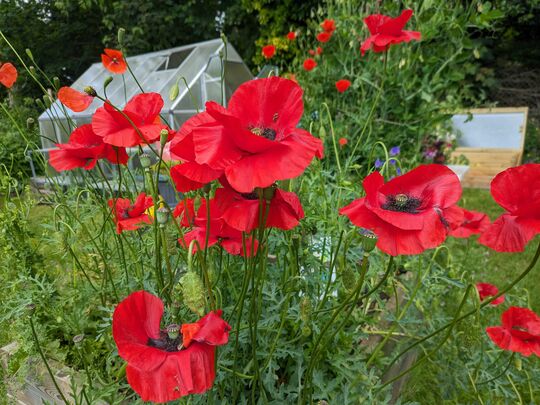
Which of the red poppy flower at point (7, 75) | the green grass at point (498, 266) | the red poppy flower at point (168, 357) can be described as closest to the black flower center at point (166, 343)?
the red poppy flower at point (168, 357)

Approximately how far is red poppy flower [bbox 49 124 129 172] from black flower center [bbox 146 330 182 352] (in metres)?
0.36

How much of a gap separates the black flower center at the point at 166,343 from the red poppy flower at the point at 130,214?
0.30m

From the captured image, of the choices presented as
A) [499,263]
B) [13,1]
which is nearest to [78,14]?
[13,1]

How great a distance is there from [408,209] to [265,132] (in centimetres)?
22

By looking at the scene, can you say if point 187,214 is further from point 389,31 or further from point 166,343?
point 389,31

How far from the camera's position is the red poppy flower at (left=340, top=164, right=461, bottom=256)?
1.60 feet

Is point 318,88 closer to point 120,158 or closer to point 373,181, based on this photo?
point 120,158

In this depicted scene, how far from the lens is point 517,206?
0.55 metres

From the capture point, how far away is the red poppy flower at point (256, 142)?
0.43 meters

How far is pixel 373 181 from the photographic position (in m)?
0.54

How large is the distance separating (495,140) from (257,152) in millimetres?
6096

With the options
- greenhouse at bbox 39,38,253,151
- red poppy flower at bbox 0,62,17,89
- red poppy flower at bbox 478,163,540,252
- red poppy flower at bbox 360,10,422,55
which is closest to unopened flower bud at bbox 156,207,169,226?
red poppy flower at bbox 478,163,540,252

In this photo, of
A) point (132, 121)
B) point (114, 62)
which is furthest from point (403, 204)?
point (114, 62)

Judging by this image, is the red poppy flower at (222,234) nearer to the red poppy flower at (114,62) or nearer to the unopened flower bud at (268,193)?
the unopened flower bud at (268,193)
